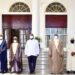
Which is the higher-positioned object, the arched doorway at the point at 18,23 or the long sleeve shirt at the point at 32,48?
the arched doorway at the point at 18,23

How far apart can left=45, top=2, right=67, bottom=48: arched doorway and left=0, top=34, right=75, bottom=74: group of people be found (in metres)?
5.10

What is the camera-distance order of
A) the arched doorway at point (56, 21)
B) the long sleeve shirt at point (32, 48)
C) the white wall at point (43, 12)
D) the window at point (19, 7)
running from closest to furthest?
the long sleeve shirt at point (32, 48)
the white wall at point (43, 12)
the arched doorway at point (56, 21)
the window at point (19, 7)

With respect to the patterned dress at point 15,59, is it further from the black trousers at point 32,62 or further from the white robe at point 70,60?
the white robe at point 70,60

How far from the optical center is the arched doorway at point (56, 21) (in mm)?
19969

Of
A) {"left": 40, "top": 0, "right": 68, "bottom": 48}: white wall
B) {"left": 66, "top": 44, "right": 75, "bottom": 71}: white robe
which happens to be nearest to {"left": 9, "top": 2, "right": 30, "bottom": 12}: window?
{"left": 40, "top": 0, "right": 68, "bottom": 48}: white wall

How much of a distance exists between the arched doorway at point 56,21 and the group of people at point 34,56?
510cm

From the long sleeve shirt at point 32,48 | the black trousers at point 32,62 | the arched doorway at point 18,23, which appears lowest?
the black trousers at point 32,62

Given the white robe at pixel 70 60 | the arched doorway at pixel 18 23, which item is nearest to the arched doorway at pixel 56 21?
the arched doorway at pixel 18 23

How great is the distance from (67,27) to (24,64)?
504 centimetres

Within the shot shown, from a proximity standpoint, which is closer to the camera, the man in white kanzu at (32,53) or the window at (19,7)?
the man in white kanzu at (32,53)

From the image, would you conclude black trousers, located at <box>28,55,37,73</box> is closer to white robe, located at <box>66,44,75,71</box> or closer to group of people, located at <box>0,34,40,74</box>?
group of people, located at <box>0,34,40,74</box>

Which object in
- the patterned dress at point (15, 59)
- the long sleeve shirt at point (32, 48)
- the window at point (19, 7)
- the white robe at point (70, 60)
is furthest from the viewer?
the window at point (19, 7)

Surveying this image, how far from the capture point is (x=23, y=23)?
20578mm

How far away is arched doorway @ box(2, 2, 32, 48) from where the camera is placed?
796 inches
